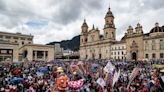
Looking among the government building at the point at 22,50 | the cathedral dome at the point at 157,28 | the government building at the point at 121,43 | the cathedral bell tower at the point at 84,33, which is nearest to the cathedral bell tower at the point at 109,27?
the government building at the point at 121,43

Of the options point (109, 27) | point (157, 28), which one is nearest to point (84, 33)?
point (109, 27)

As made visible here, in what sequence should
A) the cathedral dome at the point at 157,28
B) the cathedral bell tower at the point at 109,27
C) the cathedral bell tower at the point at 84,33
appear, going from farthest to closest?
the cathedral bell tower at the point at 84,33 → the cathedral bell tower at the point at 109,27 → the cathedral dome at the point at 157,28

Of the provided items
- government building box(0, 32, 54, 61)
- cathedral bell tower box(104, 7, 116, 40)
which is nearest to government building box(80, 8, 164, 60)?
cathedral bell tower box(104, 7, 116, 40)

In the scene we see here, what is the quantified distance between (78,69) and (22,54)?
71.4 meters

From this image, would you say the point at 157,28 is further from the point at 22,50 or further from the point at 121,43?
the point at 22,50

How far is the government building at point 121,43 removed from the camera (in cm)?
6831

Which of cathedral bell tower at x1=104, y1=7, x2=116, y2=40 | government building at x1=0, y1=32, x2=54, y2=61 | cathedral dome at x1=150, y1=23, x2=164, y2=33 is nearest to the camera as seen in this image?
government building at x1=0, y1=32, x2=54, y2=61

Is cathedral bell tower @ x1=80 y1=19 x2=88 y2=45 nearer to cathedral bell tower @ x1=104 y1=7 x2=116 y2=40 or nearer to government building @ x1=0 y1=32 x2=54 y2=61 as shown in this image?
cathedral bell tower @ x1=104 y1=7 x2=116 y2=40

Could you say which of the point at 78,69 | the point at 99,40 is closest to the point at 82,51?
the point at 99,40

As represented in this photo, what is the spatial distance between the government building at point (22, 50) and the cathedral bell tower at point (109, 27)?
85.5 ft

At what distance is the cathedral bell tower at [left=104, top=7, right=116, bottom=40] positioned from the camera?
90.2 m

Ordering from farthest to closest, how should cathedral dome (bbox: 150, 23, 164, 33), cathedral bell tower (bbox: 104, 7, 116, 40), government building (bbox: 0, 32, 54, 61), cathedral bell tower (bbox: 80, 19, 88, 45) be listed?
cathedral bell tower (bbox: 80, 19, 88, 45)
cathedral bell tower (bbox: 104, 7, 116, 40)
cathedral dome (bbox: 150, 23, 164, 33)
government building (bbox: 0, 32, 54, 61)

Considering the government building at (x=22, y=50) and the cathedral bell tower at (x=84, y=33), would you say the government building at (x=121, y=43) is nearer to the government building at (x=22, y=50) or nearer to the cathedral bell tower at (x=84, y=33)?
the cathedral bell tower at (x=84, y=33)

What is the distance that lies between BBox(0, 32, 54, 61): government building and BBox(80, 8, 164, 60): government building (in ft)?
82.8
